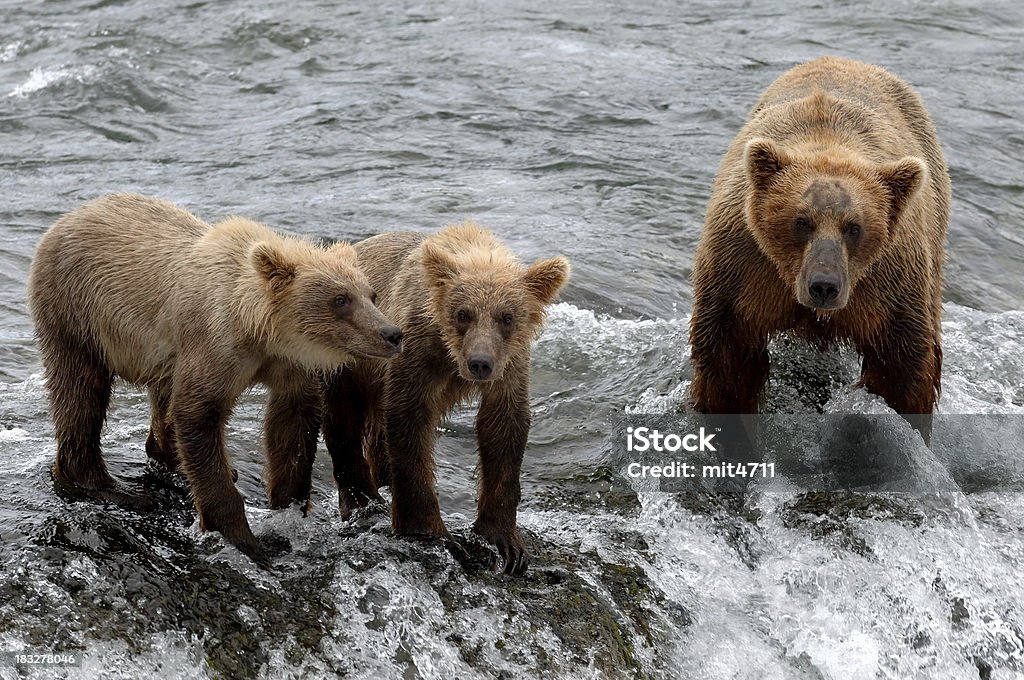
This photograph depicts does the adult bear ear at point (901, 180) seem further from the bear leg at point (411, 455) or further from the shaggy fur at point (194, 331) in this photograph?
the shaggy fur at point (194, 331)

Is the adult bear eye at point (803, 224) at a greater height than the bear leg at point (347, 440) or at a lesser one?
greater

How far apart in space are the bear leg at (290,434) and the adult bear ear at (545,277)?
3.50ft

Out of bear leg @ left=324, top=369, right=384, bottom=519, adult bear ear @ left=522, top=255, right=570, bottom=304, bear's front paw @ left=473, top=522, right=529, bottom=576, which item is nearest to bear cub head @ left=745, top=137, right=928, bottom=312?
adult bear ear @ left=522, top=255, right=570, bottom=304

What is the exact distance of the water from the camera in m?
5.70

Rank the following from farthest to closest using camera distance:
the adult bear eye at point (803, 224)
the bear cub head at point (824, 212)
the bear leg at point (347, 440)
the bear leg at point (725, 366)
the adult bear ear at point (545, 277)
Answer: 1. the bear leg at point (725, 366)
2. the bear leg at point (347, 440)
3. the adult bear eye at point (803, 224)
4. the bear cub head at point (824, 212)
5. the adult bear ear at point (545, 277)

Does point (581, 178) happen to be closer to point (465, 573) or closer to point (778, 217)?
point (778, 217)

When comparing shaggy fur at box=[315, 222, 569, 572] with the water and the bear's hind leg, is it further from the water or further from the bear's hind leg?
the bear's hind leg

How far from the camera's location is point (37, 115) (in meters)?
13.0

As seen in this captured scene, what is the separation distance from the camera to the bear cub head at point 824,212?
6234mm

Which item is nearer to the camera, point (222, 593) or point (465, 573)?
point (222, 593)

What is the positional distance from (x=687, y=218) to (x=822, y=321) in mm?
4310

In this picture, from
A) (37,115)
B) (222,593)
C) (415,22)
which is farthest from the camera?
(415,22)

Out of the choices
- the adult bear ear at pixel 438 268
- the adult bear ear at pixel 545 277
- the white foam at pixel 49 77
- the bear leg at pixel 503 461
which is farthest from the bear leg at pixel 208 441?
the white foam at pixel 49 77

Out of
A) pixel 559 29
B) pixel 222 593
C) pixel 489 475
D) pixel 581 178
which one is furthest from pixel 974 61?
pixel 222 593
